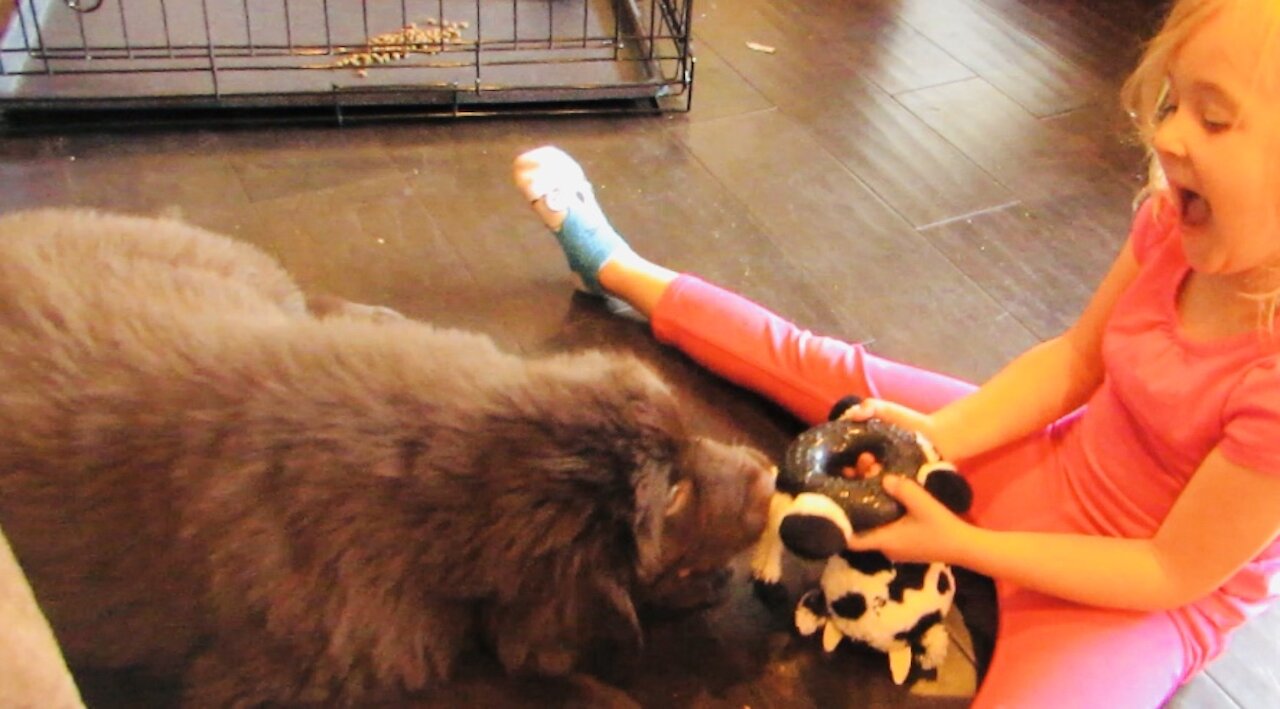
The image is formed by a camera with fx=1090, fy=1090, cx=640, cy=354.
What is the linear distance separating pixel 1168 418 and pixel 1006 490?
254 mm

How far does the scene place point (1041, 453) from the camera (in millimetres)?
1299

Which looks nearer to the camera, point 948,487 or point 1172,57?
point 1172,57

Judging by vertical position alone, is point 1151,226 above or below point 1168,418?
above

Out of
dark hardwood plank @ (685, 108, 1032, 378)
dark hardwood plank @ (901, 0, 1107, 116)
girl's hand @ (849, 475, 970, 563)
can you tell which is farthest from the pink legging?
dark hardwood plank @ (901, 0, 1107, 116)

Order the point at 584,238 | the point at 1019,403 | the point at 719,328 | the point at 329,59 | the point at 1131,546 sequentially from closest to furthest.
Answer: the point at 1131,546 < the point at 1019,403 < the point at 719,328 < the point at 584,238 < the point at 329,59

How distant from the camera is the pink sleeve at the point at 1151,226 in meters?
1.11

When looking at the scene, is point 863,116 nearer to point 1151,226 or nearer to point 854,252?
point 854,252

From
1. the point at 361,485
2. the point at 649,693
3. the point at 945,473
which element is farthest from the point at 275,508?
the point at 945,473

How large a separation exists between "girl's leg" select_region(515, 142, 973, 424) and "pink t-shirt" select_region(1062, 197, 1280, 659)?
0.77ft

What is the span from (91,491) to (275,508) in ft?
0.55

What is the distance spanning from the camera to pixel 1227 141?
0.86 meters

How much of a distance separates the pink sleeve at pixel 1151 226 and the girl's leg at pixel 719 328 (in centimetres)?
31

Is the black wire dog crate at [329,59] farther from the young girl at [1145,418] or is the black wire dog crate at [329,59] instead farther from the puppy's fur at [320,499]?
the puppy's fur at [320,499]

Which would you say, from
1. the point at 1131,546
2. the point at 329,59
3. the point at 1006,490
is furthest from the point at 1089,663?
the point at 329,59
